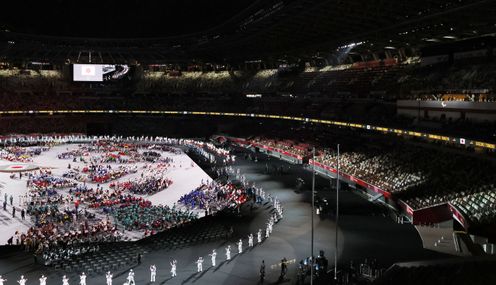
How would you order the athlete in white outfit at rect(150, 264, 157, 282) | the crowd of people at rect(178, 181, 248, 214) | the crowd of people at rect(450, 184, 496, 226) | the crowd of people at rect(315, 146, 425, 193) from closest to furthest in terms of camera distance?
the athlete in white outfit at rect(150, 264, 157, 282) < the crowd of people at rect(450, 184, 496, 226) < the crowd of people at rect(315, 146, 425, 193) < the crowd of people at rect(178, 181, 248, 214)

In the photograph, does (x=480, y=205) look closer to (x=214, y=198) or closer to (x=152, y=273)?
(x=152, y=273)

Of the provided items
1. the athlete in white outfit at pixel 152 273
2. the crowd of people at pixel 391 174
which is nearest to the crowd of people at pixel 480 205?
the crowd of people at pixel 391 174

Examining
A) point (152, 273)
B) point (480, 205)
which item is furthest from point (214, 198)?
point (480, 205)

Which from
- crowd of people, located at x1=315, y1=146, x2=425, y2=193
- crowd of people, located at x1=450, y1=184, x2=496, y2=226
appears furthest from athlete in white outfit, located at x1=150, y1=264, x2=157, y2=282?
crowd of people, located at x1=315, y1=146, x2=425, y2=193

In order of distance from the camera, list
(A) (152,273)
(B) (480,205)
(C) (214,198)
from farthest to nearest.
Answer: (C) (214,198) < (B) (480,205) < (A) (152,273)

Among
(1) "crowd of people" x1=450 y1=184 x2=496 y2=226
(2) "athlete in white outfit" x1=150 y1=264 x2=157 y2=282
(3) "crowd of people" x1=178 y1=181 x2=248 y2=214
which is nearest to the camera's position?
(2) "athlete in white outfit" x1=150 y1=264 x2=157 y2=282

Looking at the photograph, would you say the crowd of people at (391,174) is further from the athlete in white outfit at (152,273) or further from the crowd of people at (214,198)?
the athlete in white outfit at (152,273)

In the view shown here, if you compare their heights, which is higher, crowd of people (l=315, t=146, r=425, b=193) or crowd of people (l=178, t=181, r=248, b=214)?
crowd of people (l=315, t=146, r=425, b=193)

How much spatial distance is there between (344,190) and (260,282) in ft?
86.6

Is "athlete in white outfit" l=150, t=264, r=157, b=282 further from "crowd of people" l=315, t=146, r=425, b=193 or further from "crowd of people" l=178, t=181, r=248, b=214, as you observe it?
"crowd of people" l=315, t=146, r=425, b=193

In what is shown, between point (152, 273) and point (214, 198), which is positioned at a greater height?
point (152, 273)

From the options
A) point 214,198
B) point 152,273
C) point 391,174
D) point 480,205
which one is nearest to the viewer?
point 152,273

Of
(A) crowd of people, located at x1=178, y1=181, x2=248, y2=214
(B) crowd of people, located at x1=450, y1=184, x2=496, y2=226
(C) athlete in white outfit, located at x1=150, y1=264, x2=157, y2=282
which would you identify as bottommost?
(A) crowd of people, located at x1=178, y1=181, x2=248, y2=214

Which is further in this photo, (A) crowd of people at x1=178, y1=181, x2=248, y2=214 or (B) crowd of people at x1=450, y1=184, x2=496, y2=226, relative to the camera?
(A) crowd of people at x1=178, y1=181, x2=248, y2=214
